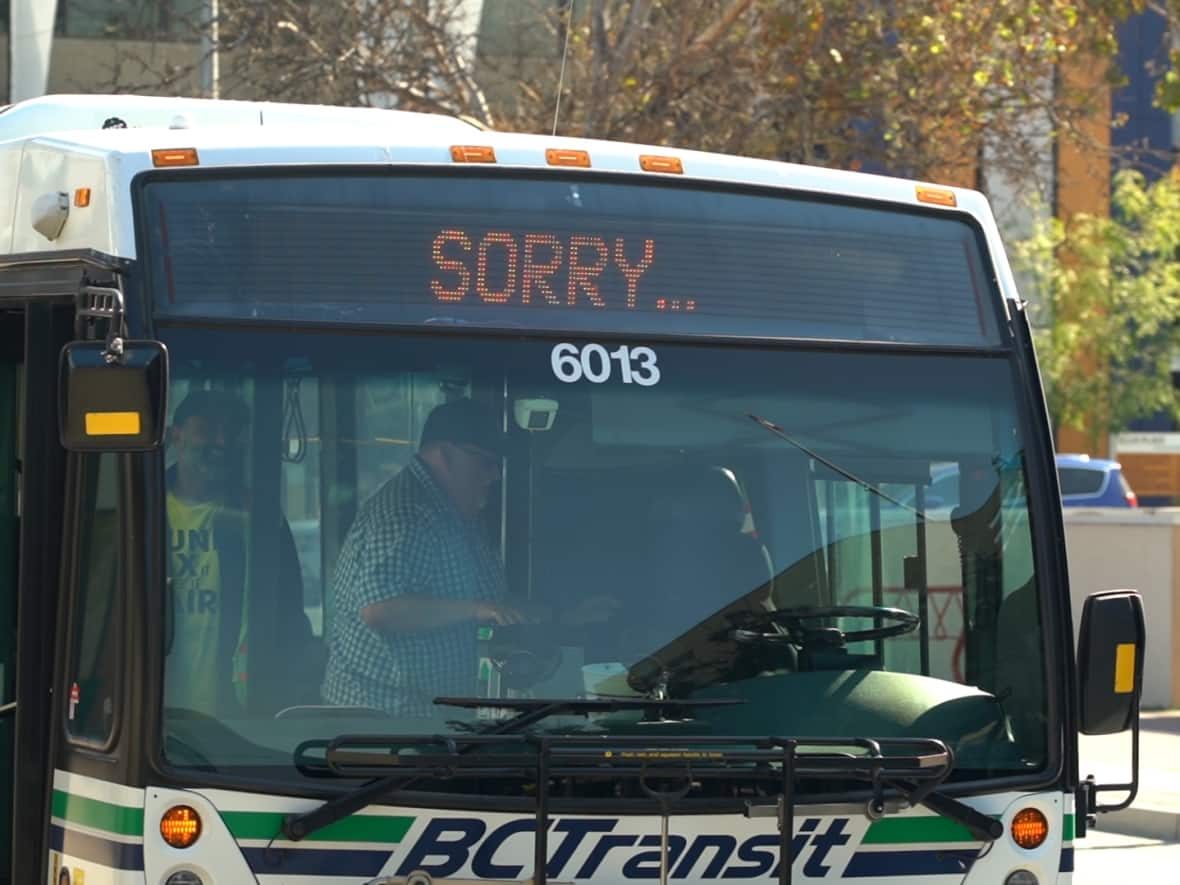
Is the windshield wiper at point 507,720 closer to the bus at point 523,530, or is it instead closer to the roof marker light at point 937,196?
the bus at point 523,530

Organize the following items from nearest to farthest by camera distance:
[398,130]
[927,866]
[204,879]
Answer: [204,879] < [927,866] < [398,130]

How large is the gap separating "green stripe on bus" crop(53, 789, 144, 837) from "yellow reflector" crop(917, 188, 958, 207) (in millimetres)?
2425

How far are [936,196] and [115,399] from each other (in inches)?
86.2

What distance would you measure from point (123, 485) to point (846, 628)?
170 centimetres

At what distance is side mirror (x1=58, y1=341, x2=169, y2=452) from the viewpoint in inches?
170

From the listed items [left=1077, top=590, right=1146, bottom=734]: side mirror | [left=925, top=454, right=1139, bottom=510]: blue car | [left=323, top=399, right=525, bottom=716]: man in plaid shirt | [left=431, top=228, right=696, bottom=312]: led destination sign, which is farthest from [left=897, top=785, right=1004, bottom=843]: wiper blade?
[left=925, top=454, right=1139, bottom=510]: blue car

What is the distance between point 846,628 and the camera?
5.04m

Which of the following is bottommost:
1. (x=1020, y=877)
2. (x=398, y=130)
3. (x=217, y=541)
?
(x=1020, y=877)

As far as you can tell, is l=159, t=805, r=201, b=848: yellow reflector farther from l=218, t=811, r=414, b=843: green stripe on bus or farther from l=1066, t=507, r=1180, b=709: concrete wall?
l=1066, t=507, r=1180, b=709: concrete wall

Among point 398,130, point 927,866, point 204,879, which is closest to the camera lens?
point 204,879

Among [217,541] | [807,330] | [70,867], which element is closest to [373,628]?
[217,541]

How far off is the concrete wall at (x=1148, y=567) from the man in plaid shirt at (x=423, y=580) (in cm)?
1242

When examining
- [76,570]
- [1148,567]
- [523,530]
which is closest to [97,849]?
[76,570]

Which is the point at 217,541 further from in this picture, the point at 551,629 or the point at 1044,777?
the point at 1044,777
